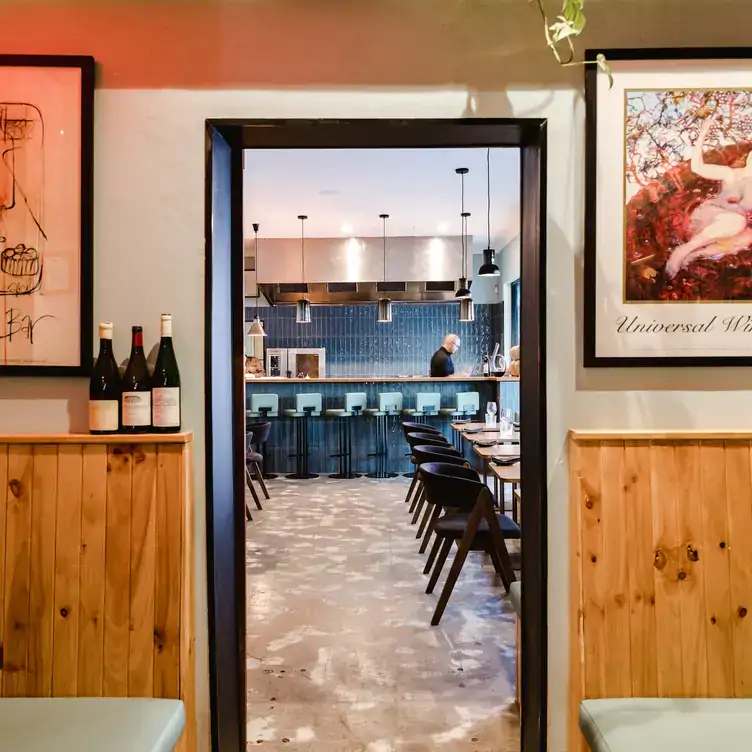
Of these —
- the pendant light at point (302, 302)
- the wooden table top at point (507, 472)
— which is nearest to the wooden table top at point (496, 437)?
the wooden table top at point (507, 472)

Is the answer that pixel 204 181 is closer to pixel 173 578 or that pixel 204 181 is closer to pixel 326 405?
pixel 173 578

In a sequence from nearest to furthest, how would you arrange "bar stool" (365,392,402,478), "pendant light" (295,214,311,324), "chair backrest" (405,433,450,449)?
1. "chair backrest" (405,433,450,449)
2. "bar stool" (365,392,402,478)
3. "pendant light" (295,214,311,324)

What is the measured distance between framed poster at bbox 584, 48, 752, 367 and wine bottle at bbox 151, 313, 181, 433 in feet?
4.10

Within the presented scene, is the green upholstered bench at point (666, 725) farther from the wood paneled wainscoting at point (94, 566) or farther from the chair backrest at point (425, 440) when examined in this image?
the chair backrest at point (425, 440)

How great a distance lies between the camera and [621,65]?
1833mm

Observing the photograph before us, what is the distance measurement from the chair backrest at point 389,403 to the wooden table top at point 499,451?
3790 millimetres

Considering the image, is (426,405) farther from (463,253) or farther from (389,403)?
(463,253)

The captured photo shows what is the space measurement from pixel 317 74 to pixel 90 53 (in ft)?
2.29

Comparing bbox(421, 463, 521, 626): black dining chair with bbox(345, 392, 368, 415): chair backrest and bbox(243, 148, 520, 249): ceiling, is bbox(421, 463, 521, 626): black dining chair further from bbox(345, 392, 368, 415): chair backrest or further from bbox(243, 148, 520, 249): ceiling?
bbox(345, 392, 368, 415): chair backrest

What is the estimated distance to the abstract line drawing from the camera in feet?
6.04

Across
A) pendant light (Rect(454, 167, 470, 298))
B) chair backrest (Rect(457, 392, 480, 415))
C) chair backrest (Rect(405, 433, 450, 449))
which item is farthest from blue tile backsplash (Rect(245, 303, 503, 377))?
chair backrest (Rect(405, 433, 450, 449))

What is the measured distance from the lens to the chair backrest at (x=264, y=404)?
801cm

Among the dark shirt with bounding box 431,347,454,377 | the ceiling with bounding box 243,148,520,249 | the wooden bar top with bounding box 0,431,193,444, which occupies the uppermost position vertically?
the ceiling with bounding box 243,148,520,249

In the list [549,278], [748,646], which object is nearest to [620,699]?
[748,646]
